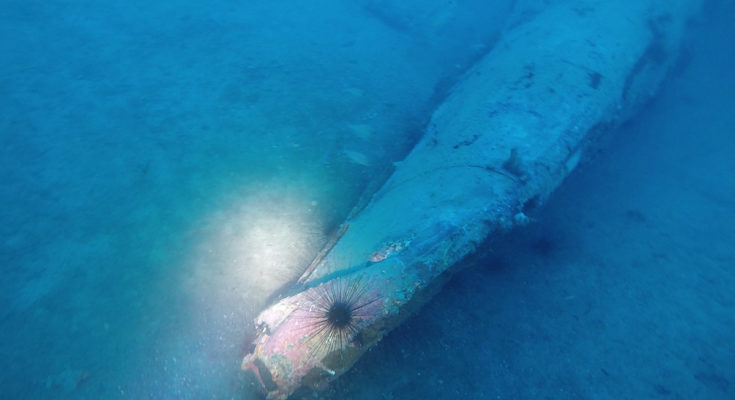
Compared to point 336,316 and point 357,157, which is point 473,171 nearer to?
point 357,157

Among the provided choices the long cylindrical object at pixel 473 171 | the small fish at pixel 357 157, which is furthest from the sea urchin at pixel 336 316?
the small fish at pixel 357 157

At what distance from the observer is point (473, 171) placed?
3588 mm

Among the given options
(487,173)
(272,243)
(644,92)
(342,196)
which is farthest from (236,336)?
(644,92)

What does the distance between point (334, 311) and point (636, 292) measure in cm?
326

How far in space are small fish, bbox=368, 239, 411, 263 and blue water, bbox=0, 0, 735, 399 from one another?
2.40 ft

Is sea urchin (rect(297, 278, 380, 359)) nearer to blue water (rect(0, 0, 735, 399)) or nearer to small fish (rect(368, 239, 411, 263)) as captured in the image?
small fish (rect(368, 239, 411, 263))

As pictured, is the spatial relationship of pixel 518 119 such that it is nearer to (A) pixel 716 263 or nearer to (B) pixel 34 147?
(A) pixel 716 263

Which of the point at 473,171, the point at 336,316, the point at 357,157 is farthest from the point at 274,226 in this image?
the point at 473,171

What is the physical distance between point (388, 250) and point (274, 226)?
1.55 meters

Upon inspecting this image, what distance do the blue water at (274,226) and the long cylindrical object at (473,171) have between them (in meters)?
0.46

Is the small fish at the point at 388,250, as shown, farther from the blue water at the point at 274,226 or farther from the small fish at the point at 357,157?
the small fish at the point at 357,157

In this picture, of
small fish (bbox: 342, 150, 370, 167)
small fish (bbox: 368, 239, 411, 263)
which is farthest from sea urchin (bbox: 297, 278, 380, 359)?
small fish (bbox: 342, 150, 370, 167)

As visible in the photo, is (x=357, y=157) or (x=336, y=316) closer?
(x=336, y=316)

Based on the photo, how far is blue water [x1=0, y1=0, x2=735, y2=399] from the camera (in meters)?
2.92
